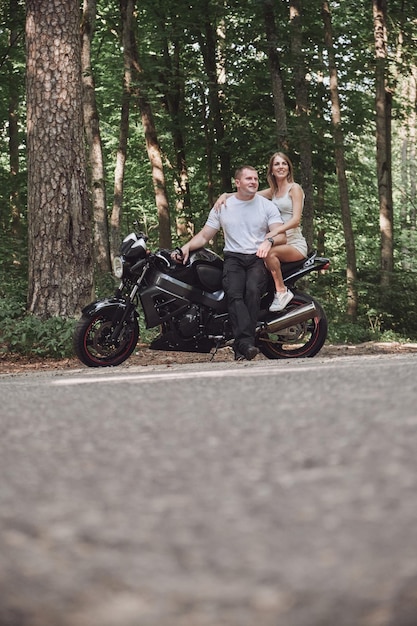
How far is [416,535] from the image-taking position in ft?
5.73

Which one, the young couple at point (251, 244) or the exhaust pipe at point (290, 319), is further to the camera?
the exhaust pipe at point (290, 319)

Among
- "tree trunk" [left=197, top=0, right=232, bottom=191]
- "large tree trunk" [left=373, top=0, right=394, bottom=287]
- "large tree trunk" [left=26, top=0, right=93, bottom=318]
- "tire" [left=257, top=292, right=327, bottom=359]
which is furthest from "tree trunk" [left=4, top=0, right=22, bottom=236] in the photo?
"tire" [left=257, top=292, right=327, bottom=359]

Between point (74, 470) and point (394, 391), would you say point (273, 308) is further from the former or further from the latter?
point (74, 470)

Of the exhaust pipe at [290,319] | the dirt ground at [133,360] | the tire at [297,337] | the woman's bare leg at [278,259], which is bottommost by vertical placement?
the dirt ground at [133,360]

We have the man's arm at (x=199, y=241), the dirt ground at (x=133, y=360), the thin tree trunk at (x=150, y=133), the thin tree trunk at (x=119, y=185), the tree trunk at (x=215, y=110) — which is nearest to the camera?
the man's arm at (x=199, y=241)

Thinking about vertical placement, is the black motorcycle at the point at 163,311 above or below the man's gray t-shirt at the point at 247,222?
below

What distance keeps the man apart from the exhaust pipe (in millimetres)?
292

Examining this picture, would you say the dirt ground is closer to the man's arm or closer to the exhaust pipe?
the exhaust pipe

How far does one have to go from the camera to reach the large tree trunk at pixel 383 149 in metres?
21.0

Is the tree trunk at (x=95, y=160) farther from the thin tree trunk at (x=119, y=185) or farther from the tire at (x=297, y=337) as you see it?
the tire at (x=297, y=337)

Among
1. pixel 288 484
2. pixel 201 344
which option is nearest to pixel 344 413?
pixel 288 484

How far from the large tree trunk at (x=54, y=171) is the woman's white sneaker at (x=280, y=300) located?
3251 mm

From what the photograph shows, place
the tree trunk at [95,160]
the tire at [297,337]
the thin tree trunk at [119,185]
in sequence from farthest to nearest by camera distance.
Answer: the thin tree trunk at [119,185]
the tree trunk at [95,160]
the tire at [297,337]

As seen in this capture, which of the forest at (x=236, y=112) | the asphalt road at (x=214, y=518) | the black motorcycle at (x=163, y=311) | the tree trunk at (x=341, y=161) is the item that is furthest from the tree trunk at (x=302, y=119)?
the asphalt road at (x=214, y=518)
